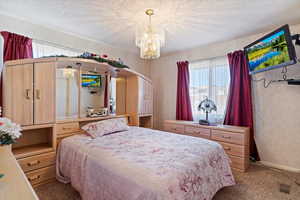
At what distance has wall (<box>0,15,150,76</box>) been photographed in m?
2.34

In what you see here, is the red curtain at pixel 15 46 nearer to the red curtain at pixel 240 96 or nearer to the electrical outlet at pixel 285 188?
the red curtain at pixel 240 96

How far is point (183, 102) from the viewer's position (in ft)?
12.6

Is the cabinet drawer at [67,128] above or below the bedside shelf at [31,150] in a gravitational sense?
above

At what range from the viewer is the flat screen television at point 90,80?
279cm

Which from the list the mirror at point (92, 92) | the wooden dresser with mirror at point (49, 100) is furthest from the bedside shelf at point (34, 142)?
the mirror at point (92, 92)

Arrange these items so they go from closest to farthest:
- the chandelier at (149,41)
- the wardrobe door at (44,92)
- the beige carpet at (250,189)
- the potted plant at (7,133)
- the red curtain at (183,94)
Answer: the potted plant at (7,133)
the beige carpet at (250,189)
the chandelier at (149,41)
the wardrobe door at (44,92)
the red curtain at (183,94)

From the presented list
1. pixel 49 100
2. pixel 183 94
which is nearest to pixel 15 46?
pixel 49 100

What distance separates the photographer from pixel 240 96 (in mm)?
3070

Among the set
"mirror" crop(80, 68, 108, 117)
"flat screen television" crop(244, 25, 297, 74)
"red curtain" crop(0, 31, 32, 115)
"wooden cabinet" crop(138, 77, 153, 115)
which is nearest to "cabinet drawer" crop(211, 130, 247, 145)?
"flat screen television" crop(244, 25, 297, 74)

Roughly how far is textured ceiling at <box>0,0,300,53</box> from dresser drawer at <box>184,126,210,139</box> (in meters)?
1.89

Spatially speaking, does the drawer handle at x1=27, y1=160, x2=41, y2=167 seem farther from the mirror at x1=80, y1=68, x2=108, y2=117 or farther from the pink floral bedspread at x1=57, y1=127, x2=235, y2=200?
the mirror at x1=80, y1=68, x2=108, y2=117

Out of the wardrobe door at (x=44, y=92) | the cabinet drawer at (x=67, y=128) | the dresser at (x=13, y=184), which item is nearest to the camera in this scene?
the dresser at (x=13, y=184)

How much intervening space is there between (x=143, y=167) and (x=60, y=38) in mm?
2798

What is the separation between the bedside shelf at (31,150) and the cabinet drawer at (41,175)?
0.25m
